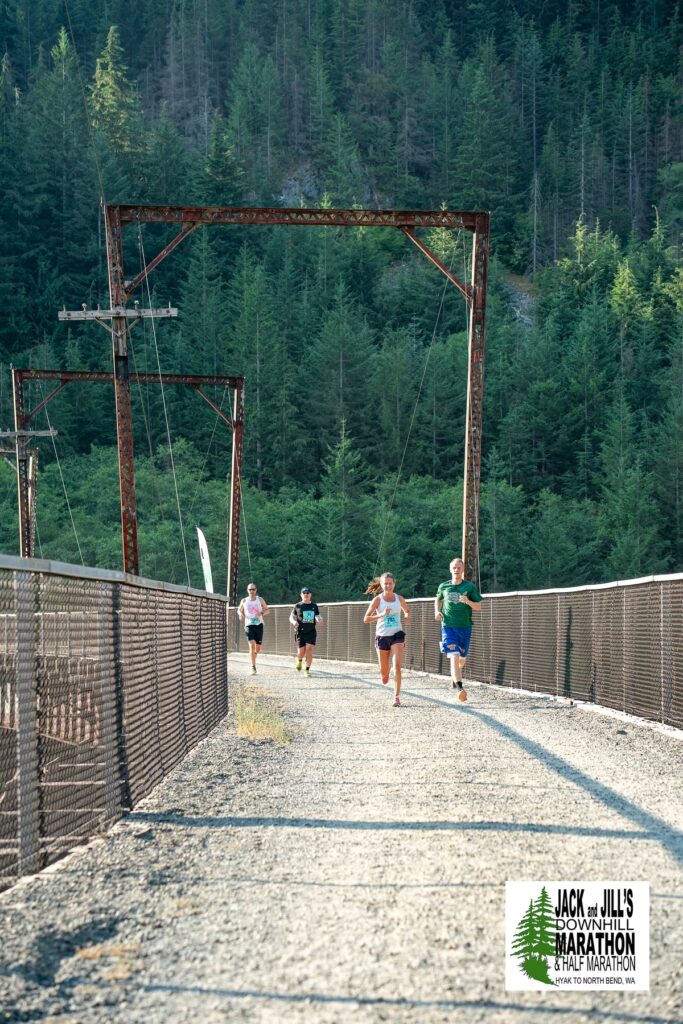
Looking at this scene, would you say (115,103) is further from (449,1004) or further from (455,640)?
(449,1004)

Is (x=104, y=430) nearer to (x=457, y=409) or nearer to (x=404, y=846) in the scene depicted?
(x=457, y=409)

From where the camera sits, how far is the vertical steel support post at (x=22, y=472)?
40.7 meters

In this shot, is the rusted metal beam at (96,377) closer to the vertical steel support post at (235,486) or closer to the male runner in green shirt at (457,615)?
the vertical steel support post at (235,486)

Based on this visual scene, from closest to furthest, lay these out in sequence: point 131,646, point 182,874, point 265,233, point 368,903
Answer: point 368,903
point 182,874
point 131,646
point 265,233

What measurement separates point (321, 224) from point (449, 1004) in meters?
24.8

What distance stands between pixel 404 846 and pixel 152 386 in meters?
111

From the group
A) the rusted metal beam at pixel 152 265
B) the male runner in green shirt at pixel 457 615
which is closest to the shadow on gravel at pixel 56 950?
the male runner in green shirt at pixel 457 615

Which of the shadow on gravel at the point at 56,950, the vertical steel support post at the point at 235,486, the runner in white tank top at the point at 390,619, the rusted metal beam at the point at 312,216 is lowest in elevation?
the shadow on gravel at the point at 56,950

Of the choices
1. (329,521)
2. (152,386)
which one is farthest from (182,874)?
(152,386)

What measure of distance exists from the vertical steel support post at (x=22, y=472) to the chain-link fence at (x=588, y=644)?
14264 mm

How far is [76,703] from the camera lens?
909 cm

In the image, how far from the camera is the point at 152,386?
118 meters

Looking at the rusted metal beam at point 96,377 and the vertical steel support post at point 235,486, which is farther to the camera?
the vertical steel support post at point 235,486

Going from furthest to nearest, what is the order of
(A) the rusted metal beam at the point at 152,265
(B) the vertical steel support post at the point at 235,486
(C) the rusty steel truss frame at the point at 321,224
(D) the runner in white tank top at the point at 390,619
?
1. (B) the vertical steel support post at the point at 235,486
2. (C) the rusty steel truss frame at the point at 321,224
3. (A) the rusted metal beam at the point at 152,265
4. (D) the runner in white tank top at the point at 390,619
